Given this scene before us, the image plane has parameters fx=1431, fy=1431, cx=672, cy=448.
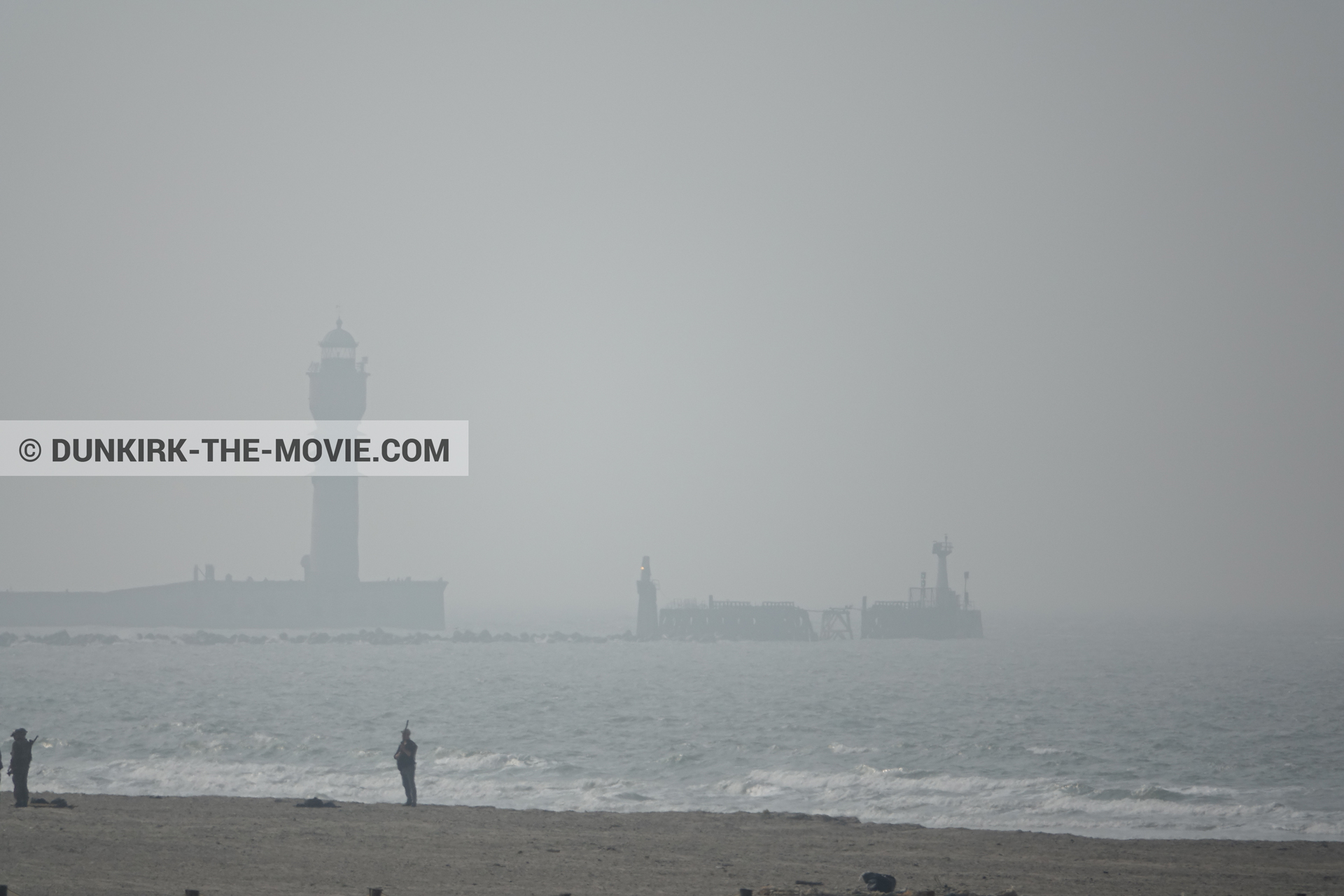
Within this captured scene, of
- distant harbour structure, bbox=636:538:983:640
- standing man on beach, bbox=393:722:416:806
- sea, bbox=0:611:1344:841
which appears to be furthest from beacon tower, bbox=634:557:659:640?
standing man on beach, bbox=393:722:416:806

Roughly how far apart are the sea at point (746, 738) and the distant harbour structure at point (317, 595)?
112ft

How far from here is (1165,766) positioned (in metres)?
34.8

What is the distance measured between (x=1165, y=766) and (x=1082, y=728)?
407 inches

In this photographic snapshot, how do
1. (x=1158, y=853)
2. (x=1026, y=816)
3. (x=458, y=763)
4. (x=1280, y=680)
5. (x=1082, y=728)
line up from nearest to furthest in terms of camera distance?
(x=1158, y=853) < (x=1026, y=816) < (x=458, y=763) < (x=1082, y=728) < (x=1280, y=680)

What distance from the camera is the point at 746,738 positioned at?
39.7 m

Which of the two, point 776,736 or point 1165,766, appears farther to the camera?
point 776,736

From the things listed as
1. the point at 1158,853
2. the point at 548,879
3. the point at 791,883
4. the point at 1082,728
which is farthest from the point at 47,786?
the point at 1082,728

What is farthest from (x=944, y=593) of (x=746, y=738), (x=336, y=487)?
(x=746, y=738)

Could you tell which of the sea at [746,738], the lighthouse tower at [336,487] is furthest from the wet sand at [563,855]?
the lighthouse tower at [336,487]

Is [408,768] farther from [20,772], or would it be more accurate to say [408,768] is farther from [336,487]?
[336,487]

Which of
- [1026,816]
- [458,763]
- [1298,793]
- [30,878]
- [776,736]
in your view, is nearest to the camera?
[30,878]

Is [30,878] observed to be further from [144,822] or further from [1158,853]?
[1158,853]

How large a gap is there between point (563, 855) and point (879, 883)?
508 cm

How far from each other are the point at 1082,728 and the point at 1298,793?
14.7 meters
